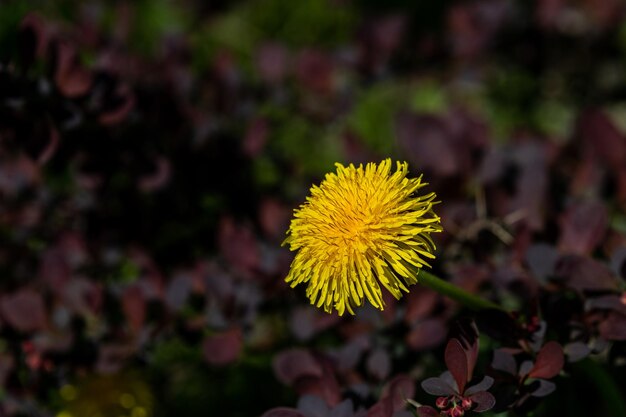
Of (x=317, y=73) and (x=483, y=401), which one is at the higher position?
(x=317, y=73)

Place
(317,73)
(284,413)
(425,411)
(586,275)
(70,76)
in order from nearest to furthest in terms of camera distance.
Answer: (425,411)
(284,413)
(586,275)
(70,76)
(317,73)

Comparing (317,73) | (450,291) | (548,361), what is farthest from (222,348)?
(317,73)

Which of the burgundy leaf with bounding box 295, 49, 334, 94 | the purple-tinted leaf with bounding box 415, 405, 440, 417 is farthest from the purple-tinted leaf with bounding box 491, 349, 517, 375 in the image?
the burgundy leaf with bounding box 295, 49, 334, 94

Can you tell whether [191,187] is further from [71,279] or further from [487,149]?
[487,149]

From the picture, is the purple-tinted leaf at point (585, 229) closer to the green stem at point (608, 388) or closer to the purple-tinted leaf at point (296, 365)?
the green stem at point (608, 388)

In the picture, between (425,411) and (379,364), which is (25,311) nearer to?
(379,364)

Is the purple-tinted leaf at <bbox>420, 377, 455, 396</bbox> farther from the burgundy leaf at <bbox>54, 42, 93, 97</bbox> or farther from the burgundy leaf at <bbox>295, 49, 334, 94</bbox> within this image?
the burgundy leaf at <bbox>295, 49, 334, 94</bbox>

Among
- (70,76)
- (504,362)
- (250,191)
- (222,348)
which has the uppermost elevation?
(250,191)
